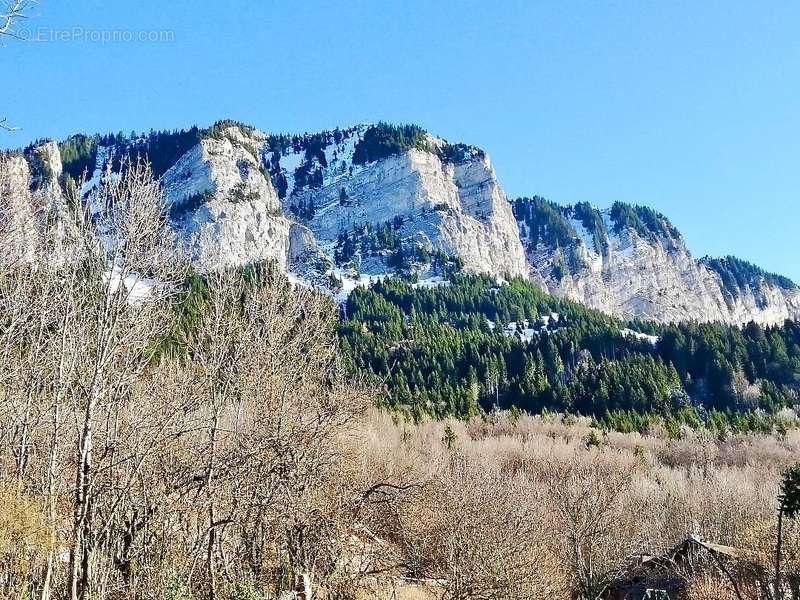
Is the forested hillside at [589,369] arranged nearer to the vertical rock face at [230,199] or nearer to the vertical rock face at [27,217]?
the vertical rock face at [230,199]

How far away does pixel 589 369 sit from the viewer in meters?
101

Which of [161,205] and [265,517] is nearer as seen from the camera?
[161,205]

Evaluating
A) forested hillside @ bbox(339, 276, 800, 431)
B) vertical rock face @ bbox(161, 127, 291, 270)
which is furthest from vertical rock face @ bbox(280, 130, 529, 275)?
forested hillside @ bbox(339, 276, 800, 431)

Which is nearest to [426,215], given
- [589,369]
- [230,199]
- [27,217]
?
[230,199]

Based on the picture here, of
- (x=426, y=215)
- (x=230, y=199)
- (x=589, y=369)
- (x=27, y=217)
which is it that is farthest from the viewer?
(x=426, y=215)

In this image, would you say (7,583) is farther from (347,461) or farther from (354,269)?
(354,269)

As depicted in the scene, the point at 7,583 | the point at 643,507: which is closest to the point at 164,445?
the point at 7,583

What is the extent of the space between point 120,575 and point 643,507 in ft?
146

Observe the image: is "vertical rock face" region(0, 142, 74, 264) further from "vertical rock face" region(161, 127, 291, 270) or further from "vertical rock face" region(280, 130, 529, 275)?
"vertical rock face" region(280, 130, 529, 275)

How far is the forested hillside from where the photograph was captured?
294 feet

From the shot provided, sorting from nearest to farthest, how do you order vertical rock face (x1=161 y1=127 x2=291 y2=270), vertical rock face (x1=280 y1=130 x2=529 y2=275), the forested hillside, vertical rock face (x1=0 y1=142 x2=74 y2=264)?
1. vertical rock face (x1=0 y1=142 x2=74 y2=264)
2. the forested hillside
3. vertical rock face (x1=161 y1=127 x2=291 y2=270)
4. vertical rock face (x1=280 y1=130 x2=529 y2=275)

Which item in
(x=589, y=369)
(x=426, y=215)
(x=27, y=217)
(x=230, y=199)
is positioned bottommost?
(x=589, y=369)

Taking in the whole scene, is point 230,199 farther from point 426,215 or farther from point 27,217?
point 27,217

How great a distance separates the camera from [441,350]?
111m
